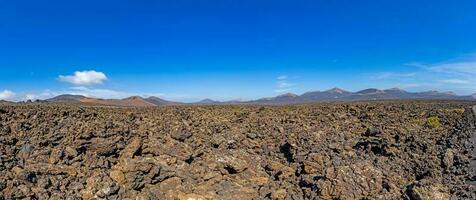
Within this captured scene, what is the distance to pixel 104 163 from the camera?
521 inches

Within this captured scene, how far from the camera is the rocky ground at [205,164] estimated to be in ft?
38.0

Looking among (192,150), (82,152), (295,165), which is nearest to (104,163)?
(82,152)

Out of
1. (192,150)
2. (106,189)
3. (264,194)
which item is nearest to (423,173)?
(264,194)

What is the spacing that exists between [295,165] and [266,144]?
3.22 m

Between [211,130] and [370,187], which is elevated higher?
[211,130]

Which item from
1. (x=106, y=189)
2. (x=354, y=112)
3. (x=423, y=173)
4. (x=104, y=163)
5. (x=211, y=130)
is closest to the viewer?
(x=106, y=189)

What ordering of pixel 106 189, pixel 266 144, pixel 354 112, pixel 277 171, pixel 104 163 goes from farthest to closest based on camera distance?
pixel 354 112
pixel 266 144
pixel 277 171
pixel 104 163
pixel 106 189

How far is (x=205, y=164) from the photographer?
45.2 ft

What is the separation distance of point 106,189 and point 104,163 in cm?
212

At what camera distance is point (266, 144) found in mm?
18250

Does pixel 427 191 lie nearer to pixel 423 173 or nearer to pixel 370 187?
pixel 370 187

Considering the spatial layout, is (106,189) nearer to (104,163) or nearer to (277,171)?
(104,163)

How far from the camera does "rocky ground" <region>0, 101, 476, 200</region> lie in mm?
11586

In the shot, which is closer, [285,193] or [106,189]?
[106,189]
